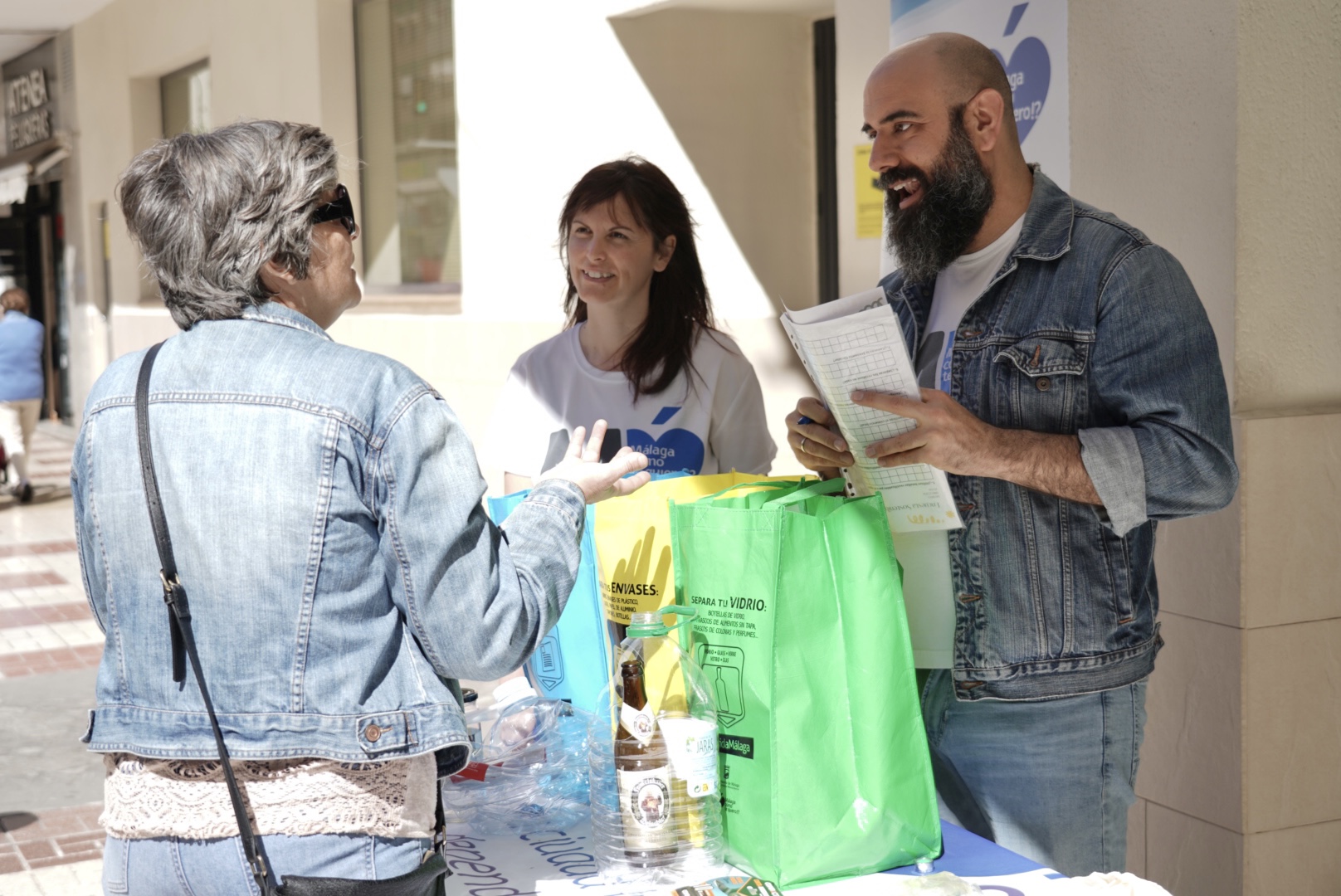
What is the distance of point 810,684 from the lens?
1.80m

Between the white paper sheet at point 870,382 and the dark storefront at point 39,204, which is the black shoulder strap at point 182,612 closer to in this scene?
the white paper sheet at point 870,382

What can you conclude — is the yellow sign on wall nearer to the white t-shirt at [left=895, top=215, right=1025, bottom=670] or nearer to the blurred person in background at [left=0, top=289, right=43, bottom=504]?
the white t-shirt at [left=895, top=215, right=1025, bottom=670]

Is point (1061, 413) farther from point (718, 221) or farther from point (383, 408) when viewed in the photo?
point (718, 221)

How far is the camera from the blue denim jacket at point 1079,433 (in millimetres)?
1987

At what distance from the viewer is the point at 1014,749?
2.16 m

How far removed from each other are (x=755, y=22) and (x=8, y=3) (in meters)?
12.0

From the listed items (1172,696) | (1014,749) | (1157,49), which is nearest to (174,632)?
(1014,749)

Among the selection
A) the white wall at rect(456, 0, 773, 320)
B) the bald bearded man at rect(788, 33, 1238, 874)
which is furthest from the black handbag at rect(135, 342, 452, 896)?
the white wall at rect(456, 0, 773, 320)

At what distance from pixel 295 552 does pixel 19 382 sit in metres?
12.1

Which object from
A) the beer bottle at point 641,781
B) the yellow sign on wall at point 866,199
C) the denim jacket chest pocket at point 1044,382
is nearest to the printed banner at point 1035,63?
the yellow sign on wall at point 866,199

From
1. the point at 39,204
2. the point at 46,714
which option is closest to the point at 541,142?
the point at 46,714

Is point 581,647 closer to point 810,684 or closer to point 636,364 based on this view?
point 810,684

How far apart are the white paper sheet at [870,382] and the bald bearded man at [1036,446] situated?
0.05m

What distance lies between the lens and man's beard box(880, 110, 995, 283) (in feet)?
7.27
